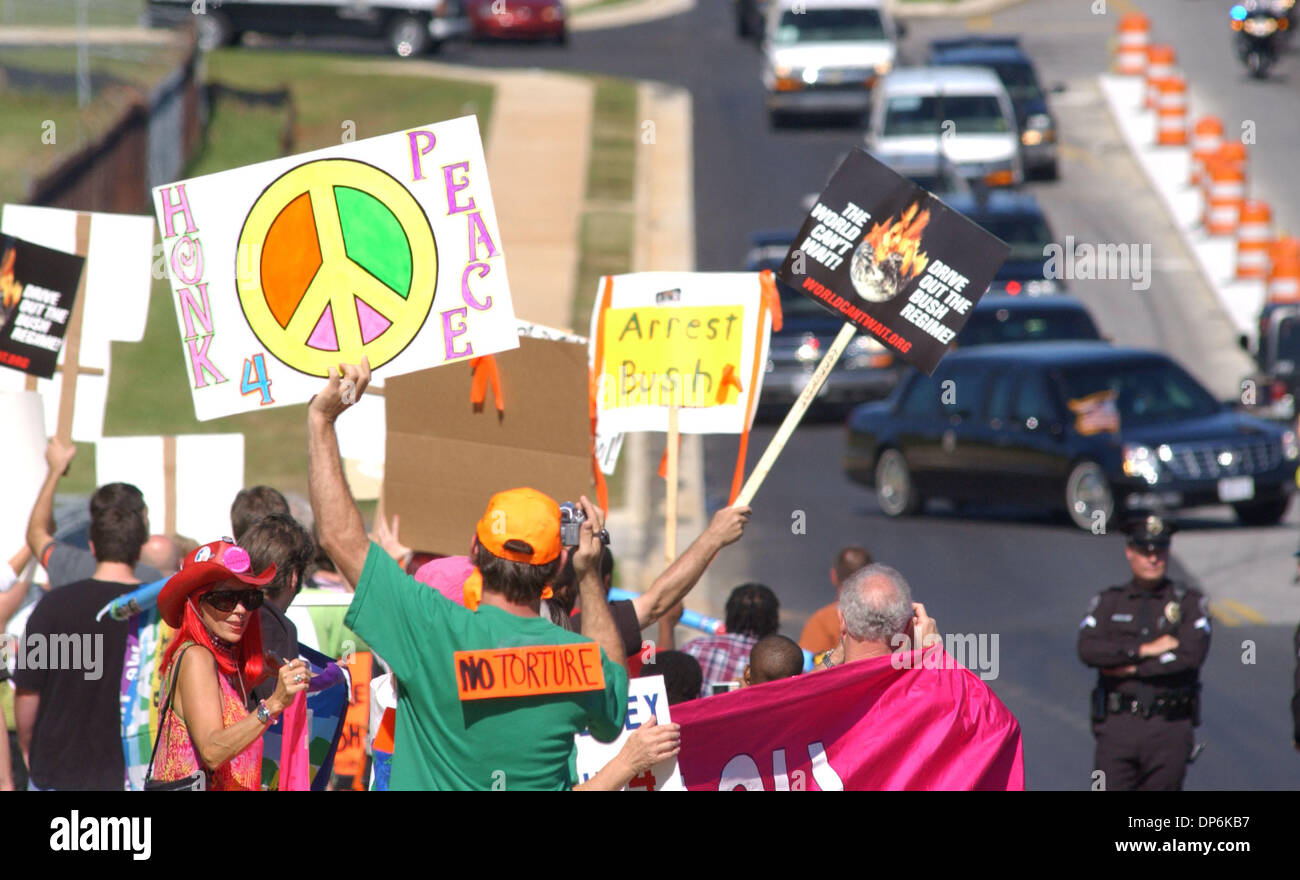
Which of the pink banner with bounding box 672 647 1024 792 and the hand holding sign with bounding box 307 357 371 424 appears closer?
the hand holding sign with bounding box 307 357 371 424

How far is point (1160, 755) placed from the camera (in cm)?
839

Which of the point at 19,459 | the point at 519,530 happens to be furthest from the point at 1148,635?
the point at 19,459

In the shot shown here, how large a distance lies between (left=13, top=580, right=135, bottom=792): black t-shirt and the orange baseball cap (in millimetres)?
2075

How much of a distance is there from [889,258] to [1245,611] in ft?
28.0

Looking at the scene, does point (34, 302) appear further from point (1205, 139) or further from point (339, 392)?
point (1205, 139)

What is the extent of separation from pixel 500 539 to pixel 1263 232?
77.4ft

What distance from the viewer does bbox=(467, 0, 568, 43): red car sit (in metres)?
42.5

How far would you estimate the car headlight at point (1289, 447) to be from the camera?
660 inches

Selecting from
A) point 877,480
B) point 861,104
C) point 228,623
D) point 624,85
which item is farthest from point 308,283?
point 624,85

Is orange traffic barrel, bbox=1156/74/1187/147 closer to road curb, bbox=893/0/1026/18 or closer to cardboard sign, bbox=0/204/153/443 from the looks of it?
road curb, bbox=893/0/1026/18

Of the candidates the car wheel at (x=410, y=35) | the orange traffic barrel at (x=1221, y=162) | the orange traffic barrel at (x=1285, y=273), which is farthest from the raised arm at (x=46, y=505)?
the car wheel at (x=410, y=35)

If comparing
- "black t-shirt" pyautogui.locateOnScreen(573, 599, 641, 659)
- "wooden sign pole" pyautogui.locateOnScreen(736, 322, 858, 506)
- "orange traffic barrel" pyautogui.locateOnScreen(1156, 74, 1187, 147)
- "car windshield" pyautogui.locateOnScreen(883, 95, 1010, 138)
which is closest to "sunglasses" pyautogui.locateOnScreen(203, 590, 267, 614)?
"black t-shirt" pyautogui.locateOnScreen(573, 599, 641, 659)

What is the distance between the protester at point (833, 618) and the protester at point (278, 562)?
10.1 feet
